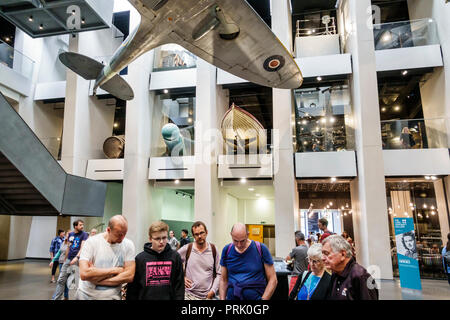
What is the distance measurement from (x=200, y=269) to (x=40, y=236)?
14.0m

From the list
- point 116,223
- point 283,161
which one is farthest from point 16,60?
point 116,223

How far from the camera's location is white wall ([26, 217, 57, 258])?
14.0 m

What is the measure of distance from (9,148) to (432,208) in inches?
510

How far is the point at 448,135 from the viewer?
10047 millimetres

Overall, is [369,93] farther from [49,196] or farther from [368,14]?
[49,196]

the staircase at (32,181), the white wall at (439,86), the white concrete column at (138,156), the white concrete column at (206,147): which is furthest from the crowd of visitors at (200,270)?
the white wall at (439,86)

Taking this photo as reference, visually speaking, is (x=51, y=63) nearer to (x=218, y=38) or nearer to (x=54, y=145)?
(x=54, y=145)

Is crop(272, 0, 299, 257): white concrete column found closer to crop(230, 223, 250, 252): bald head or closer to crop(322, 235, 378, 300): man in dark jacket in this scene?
crop(230, 223, 250, 252): bald head

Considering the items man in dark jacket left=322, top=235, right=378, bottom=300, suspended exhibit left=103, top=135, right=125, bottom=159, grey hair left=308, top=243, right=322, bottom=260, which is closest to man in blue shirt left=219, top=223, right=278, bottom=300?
grey hair left=308, top=243, right=322, bottom=260

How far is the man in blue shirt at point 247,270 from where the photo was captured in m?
2.91

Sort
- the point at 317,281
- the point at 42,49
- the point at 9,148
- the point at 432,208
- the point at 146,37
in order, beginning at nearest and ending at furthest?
the point at 317,281, the point at 9,148, the point at 146,37, the point at 432,208, the point at 42,49
